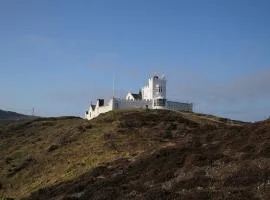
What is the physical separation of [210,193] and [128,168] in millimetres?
16784

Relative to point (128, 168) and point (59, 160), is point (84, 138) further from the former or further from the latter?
point (128, 168)

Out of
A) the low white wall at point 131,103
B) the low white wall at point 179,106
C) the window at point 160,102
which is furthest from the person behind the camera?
the low white wall at point 179,106

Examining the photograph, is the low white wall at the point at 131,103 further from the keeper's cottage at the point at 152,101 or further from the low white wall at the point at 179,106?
the low white wall at the point at 179,106

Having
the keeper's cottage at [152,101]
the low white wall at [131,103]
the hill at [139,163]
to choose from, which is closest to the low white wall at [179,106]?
the keeper's cottage at [152,101]

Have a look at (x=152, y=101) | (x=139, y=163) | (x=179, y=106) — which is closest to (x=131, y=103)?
(x=152, y=101)

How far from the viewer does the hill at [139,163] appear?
26.2 meters

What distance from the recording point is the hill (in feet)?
85.9

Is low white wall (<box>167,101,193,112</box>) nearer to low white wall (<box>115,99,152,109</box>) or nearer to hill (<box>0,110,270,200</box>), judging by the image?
low white wall (<box>115,99,152,109</box>)

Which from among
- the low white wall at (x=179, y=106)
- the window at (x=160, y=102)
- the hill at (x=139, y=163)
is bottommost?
the hill at (x=139, y=163)

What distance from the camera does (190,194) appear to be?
2392 centimetres

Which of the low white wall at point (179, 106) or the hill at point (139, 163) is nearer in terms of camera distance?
the hill at point (139, 163)

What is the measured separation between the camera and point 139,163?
1554 inches

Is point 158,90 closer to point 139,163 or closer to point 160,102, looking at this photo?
point 160,102

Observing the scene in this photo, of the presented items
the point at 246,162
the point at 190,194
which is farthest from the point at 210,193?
the point at 246,162
